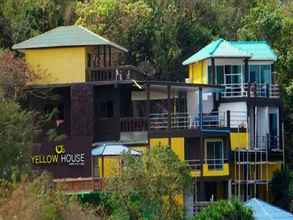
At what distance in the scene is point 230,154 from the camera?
1538 inches

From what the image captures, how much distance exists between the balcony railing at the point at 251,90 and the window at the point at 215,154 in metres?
3.39

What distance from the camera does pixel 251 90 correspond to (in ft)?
135

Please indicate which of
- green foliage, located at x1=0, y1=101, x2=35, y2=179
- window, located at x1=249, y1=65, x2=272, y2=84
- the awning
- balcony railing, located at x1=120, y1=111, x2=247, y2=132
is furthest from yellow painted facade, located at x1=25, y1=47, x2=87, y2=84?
green foliage, located at x1=0, y1=101, x2=35, y2=179

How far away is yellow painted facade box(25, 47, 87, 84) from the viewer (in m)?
40.3

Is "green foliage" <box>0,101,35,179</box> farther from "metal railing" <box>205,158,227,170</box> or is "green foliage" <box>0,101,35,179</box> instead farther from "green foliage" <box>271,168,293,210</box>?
"green foliage" <box>271,168,293,210</box>

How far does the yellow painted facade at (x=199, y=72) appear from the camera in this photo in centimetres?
4306

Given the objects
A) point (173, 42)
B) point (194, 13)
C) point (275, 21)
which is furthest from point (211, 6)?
point (275, 21)

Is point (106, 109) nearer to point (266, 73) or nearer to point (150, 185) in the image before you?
point (266, 73)

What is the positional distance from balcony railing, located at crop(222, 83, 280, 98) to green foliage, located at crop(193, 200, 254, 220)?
10.0 m

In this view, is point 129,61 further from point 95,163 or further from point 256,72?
point 95,163

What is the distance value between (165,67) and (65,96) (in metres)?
9.75

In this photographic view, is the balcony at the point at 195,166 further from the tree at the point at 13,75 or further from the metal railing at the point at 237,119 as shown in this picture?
the tree at the point at 13,75

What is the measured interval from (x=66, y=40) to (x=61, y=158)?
5.46 metres

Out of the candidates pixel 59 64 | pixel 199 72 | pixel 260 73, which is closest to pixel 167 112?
pixel 199 72
